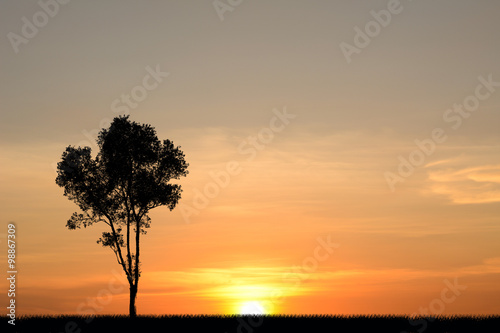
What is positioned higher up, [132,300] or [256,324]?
[132,300]

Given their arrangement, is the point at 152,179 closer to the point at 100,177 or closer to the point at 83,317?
the point at 100,177

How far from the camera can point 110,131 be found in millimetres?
67500

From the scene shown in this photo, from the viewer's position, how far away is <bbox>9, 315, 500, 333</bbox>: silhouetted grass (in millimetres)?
58878

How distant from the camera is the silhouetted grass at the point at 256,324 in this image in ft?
193

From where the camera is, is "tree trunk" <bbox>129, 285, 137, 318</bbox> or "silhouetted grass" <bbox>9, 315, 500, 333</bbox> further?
"tree trunk" <bbox>129, 285, 137, 318</bbox>

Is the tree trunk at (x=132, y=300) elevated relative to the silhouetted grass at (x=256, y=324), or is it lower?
elevated

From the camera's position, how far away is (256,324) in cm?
6009

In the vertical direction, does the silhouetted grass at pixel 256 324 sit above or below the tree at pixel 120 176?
below

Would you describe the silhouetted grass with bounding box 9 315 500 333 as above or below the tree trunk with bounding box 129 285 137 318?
below

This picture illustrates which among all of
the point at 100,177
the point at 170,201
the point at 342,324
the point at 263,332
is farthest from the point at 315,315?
the point at 100,177

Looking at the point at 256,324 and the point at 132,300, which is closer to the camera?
the point at 256,324

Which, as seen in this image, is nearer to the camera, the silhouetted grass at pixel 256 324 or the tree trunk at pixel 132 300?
the silhouetted grass at pixel 256 324

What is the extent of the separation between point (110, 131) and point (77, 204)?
7831mm

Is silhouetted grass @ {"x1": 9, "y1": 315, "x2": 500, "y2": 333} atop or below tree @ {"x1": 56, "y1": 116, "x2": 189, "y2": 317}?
below
